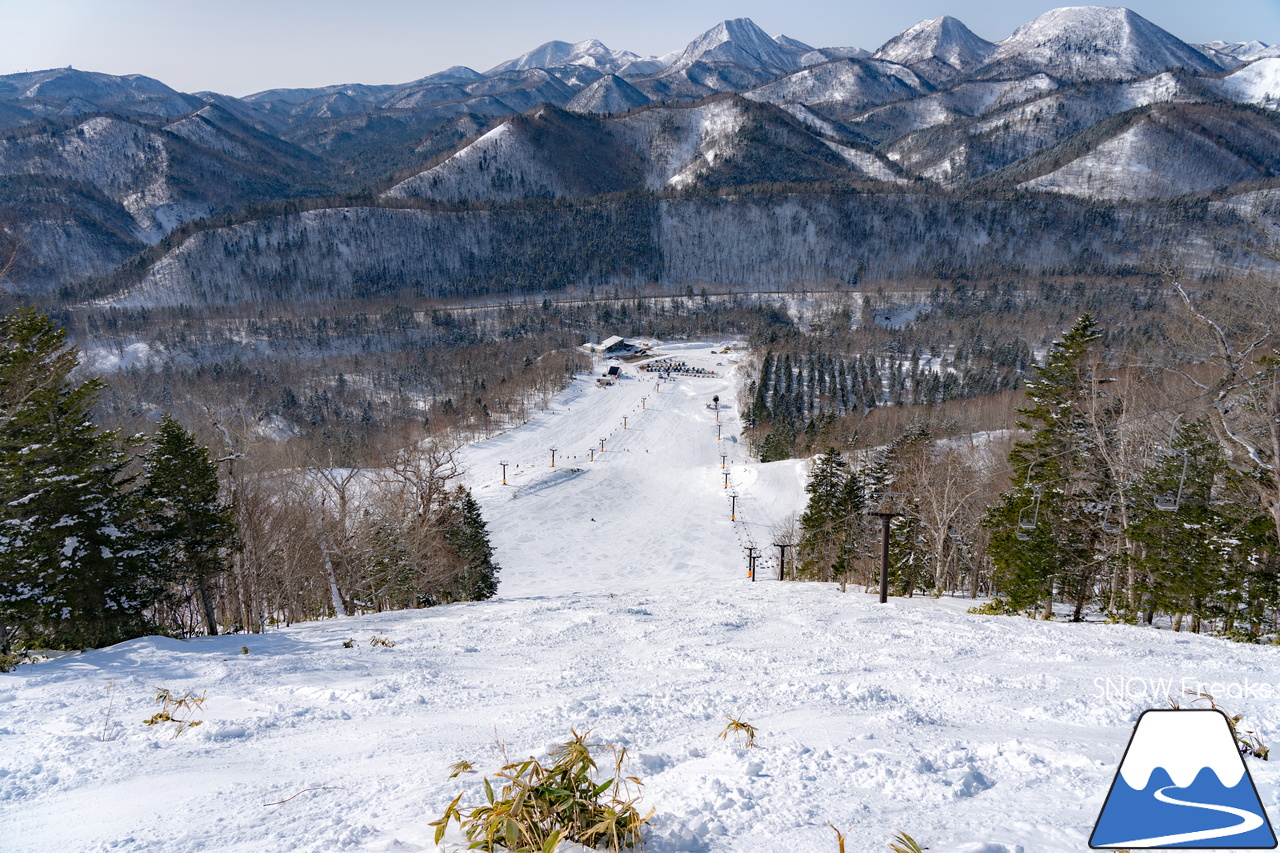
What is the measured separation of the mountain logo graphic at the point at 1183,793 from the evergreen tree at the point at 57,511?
596 inches

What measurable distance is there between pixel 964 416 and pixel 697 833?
290 ft

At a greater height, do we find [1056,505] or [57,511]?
[57,511]

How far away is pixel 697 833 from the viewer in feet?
8.71

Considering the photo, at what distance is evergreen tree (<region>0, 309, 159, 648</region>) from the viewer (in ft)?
38.5

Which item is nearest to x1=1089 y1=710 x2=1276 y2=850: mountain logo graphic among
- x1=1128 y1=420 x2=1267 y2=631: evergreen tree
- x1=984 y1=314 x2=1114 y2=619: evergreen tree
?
x1=1128 y1=420 x2=1267 y2=631: evergreen tree

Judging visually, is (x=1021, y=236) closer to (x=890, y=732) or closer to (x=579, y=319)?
(x=579, y=319)

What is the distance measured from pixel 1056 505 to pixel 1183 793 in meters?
19.4

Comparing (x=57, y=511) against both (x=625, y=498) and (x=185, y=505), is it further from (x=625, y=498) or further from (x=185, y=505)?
(x=625, y=498)

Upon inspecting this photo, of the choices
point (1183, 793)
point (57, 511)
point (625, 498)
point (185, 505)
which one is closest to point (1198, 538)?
point (1183, 793)

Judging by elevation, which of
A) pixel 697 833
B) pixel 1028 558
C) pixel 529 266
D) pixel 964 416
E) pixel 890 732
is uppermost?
pixel 529 266

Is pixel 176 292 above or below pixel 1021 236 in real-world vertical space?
below

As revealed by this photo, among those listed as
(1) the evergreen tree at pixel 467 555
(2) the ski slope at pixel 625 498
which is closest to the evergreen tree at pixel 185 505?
(1) the evergreen tree at pixel 467 555

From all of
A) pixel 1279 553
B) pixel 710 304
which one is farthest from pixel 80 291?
pixel 1279 553

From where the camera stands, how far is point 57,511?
1298 centimetres
